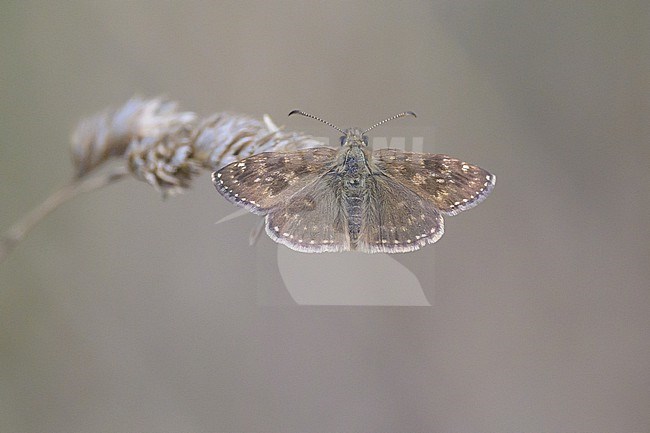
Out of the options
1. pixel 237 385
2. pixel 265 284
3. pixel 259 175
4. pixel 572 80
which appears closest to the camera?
pixel 259 175

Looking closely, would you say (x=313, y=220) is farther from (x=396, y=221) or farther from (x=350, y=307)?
(x=350, y=307)

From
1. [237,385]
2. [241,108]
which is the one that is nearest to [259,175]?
[241,108]

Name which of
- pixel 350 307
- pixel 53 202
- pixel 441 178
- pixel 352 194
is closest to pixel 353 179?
pixel 352 194

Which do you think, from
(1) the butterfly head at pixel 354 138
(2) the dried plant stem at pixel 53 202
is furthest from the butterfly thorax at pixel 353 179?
(2) the dried plant stem at pixel 53 202

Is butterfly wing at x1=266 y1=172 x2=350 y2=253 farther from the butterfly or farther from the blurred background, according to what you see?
the blurred background

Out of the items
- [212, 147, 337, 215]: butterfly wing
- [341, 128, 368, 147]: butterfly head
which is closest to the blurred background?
[341, 128, 368, 147]: butterfly head

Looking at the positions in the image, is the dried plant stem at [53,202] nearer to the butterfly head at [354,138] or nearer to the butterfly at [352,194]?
the butterfly at [352,194]

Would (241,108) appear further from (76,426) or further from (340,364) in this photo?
(76,426)
